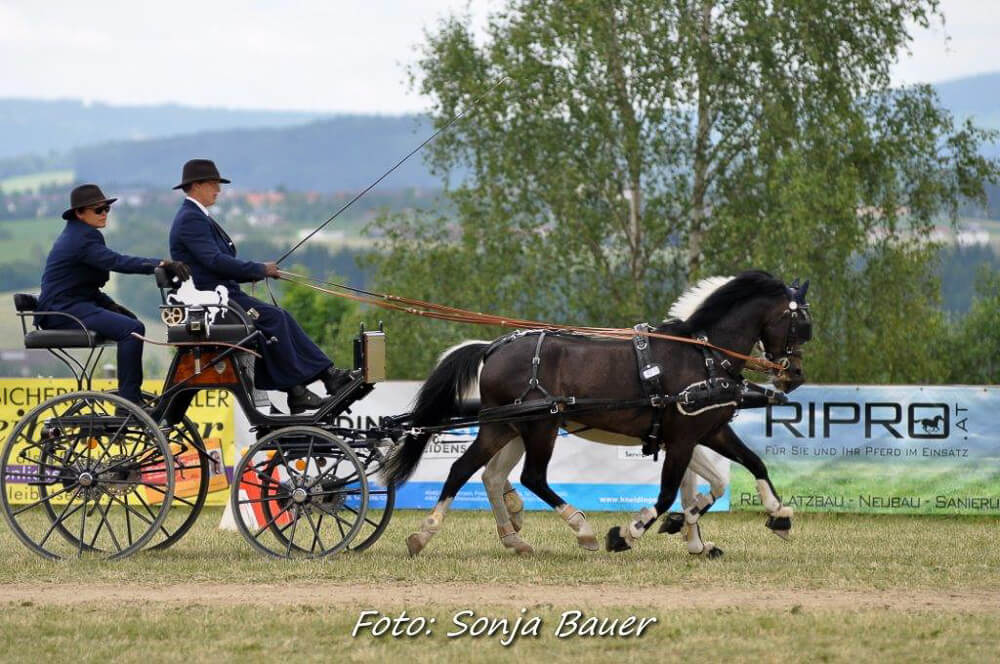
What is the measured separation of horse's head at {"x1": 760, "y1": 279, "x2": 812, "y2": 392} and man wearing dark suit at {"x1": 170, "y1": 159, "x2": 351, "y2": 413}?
286 cm

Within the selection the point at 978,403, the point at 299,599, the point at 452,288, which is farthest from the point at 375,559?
the point at 452,288

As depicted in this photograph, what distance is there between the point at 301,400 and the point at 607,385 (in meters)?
1.98

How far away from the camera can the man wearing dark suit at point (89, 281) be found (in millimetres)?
9359

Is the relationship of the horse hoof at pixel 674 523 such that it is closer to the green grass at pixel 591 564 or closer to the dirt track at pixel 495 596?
the green grass at pixel 591 564

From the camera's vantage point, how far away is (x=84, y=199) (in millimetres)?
9492

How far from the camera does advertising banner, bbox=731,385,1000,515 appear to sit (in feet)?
46.1

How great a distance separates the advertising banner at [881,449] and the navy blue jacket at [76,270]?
698cm

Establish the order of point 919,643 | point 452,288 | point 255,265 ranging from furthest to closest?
point 452,288
point 255,265
point 919,643

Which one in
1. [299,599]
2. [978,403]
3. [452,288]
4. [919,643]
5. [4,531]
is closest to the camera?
[919,643]

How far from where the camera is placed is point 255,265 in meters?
9.22

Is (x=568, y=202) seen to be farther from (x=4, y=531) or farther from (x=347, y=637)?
(x=347, y=637)

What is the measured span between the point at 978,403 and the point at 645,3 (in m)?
12.1

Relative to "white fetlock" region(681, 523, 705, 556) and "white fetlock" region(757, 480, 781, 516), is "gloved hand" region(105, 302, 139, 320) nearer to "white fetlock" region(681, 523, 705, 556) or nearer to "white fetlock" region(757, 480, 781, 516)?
"white fetlock" region(681, 523, 705, 556)

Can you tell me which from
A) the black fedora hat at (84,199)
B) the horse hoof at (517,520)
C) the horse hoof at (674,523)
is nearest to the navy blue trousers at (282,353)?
the black fedora hat at (84,199)
